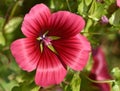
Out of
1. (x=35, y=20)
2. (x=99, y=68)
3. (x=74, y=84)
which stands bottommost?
(x=99, y=68)

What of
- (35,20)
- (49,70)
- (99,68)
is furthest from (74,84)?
(99,68)

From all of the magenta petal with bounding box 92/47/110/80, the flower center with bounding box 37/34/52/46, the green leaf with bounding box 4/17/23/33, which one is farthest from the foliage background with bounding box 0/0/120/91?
the magenta petal with bounding box 92/47/110/80

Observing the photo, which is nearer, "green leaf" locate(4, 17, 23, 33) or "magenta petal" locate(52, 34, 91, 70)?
"magenta petal" locate(52, 34, 91, 70)

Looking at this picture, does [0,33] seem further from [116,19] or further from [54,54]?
[116,19]

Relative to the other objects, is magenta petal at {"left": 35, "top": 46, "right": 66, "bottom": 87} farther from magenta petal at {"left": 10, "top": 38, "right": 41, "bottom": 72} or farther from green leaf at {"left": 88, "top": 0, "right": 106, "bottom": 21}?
green leaf at {"left": 88, "top": 0, "right": 106, "bottom": 21}

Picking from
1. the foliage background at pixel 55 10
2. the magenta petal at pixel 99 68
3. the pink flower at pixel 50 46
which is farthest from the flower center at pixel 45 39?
the magenta petal at pixel 99 68

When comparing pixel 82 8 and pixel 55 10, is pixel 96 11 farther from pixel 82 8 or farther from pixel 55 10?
pixel 55 10
